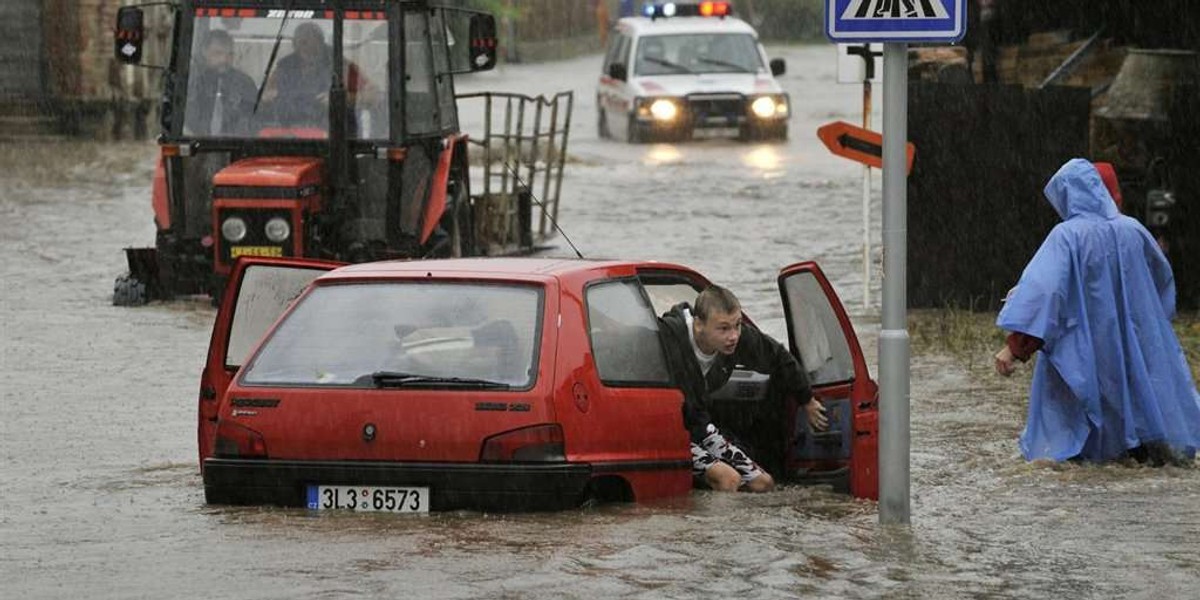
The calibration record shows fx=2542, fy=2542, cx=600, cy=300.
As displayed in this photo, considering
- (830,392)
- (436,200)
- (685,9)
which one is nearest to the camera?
(830,392)

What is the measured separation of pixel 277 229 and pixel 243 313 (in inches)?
302

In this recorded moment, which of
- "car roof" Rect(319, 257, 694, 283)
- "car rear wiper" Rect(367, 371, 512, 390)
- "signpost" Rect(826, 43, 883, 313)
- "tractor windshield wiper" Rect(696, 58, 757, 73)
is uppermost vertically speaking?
"signpost" Rect(826, 43, 883, 313)

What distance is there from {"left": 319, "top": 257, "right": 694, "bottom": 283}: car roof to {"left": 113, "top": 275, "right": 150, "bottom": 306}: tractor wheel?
9806 mm

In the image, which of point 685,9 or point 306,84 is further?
point 685,9

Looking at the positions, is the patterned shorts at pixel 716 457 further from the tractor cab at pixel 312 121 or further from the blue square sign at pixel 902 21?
the tractor cab at pixel 312 121

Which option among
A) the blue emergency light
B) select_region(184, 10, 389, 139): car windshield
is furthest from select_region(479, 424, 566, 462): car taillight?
the blue emergency light

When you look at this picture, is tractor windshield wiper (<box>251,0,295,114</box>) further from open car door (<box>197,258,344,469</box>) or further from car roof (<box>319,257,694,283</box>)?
car roof (<box>319,257,694,283</box>)

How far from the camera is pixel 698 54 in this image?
125 feet

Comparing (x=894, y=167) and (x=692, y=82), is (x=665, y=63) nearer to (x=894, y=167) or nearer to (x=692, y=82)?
(x=692, y=82)

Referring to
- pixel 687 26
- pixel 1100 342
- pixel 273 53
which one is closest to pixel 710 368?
pixel 1100 342

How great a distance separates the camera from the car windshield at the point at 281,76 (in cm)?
1884

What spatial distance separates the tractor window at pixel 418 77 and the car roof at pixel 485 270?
896cm

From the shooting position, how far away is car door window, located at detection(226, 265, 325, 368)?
1057 centimetres

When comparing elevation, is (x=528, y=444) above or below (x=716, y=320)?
below
